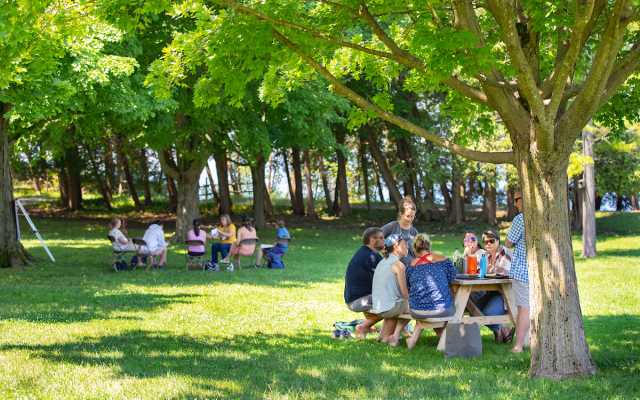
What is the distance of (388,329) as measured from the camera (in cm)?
1008

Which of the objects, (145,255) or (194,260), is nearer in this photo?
(145,255)

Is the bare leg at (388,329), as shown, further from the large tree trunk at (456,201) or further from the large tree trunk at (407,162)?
the large tree trunk at (407,162)

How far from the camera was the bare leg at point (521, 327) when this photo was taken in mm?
9391

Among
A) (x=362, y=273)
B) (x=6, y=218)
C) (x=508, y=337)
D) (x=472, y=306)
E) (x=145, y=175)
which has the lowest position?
(x=508, y=337)

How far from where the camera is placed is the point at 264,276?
706 inches

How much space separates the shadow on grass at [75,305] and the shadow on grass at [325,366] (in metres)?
1.77

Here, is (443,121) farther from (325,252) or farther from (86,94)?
(86,94)

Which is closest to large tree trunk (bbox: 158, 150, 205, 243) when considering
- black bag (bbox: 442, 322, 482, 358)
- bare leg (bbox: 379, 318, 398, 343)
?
bare leg (bbox: 379, 318, 398, 343)

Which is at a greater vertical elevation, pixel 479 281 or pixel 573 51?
pixel 573 51

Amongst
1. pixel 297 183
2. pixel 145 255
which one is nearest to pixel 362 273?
pixel 145 255

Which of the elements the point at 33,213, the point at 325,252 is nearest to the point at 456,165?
the point at 325,252

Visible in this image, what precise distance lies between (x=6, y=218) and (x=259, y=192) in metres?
18.0

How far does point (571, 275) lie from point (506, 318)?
2.31 meters

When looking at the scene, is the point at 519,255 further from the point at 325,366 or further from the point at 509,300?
the point at 325,366
